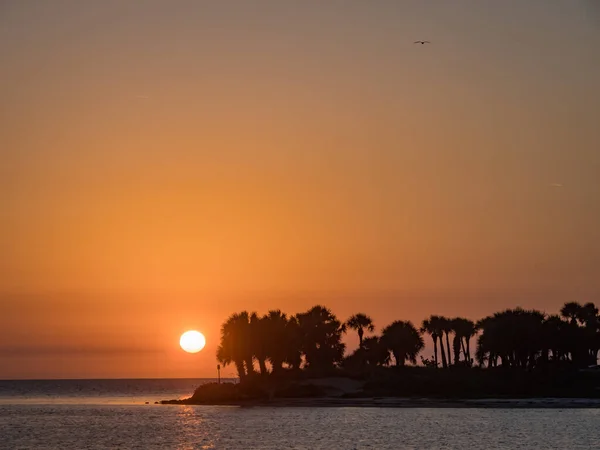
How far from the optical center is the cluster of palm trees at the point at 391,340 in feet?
462

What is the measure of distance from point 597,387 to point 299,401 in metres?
43.6

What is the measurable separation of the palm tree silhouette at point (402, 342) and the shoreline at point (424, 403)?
22.9m

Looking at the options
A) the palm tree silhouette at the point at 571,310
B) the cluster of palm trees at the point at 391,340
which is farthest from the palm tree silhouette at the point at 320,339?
the palm tree silhouette at the point at 571,310

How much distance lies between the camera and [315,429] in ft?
294

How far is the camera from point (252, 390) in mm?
139500

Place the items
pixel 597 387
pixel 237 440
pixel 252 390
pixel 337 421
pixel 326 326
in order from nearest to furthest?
pixel 237 440, pixel 337 421, pixel 597 387, pixel 252 390, pixel 326 326

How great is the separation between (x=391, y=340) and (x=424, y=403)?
30763 millimetres

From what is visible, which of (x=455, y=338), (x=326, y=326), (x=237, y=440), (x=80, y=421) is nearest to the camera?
(x=237, y=440)

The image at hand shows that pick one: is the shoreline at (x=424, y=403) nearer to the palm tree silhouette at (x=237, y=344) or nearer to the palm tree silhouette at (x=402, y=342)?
the palm tree silhouette at (x=237, y=344)

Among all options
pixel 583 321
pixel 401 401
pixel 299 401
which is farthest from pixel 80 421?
pixel 583 321

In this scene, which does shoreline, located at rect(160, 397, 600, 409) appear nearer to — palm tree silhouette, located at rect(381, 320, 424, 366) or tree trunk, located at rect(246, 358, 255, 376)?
tree trunk, located at rect(246, 358, 255, 376)

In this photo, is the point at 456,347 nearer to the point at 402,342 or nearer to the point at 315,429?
the point at 402,342

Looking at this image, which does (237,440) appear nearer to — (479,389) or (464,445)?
(464,445)

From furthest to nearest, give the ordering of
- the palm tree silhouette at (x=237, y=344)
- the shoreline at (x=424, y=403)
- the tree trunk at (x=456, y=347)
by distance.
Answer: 1. the tree trunk at (x=456, y=347)
2. the palm tree silhouette at (x=237, y=344)
3. the shoreline at (x=424, y=403)
